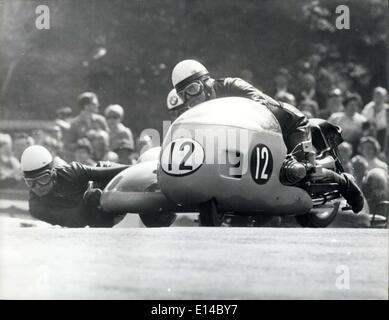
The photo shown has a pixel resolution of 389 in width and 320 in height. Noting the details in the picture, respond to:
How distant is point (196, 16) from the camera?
16875mm

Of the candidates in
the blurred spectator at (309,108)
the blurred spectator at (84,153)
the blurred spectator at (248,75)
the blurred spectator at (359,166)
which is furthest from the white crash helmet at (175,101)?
the blurred spectator at (248,75)

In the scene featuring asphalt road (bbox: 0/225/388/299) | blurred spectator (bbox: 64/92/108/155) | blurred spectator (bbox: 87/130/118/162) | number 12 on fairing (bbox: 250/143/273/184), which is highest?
blurred spectator (bbox: 64/92/108/155)

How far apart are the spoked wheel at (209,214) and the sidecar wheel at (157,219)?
99 centimetres

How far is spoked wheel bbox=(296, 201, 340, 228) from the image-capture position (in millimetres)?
9773

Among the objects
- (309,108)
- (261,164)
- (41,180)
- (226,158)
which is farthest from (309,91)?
(226,158)

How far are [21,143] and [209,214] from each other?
6.20 meters

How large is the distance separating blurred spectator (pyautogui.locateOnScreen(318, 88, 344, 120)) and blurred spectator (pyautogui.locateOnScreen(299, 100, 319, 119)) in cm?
9

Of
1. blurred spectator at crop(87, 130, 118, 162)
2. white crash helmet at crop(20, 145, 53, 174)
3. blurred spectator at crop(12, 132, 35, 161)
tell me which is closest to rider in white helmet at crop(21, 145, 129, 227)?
white crash helmet at crop(20, 145, 53, 174)

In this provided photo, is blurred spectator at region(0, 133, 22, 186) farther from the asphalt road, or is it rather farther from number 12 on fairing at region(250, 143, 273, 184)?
Answer: number 12 on fairing at region(250, 143, 273, 184)

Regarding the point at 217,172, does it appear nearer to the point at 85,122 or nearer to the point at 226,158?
the point at 226,158

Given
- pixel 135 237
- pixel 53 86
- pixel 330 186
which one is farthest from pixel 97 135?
pixel 135 237
